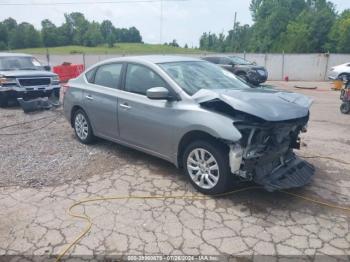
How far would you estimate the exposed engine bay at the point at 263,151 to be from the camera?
3.93 metres

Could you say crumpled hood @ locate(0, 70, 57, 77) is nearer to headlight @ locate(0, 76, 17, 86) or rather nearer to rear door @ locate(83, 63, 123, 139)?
headlight @ locate(0, 76, 17, 86)

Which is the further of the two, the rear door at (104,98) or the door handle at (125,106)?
the rear door at (104,98)

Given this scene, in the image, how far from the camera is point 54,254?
321 centimetres

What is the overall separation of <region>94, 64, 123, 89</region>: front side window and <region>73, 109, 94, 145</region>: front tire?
2.31ft

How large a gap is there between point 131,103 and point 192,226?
2156mm

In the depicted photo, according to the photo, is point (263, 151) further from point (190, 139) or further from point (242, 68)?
point (242, 68)

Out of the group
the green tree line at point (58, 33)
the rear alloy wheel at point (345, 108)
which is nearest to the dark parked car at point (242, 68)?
the rear alloy wheel at point (345, 108)

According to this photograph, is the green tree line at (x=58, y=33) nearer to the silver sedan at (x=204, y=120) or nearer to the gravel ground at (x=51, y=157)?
the gravel ground at (x=51, y=157)

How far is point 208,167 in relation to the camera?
4.23 m

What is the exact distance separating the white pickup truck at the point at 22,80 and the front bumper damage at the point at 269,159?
8161 millimetres

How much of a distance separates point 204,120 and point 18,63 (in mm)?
9103

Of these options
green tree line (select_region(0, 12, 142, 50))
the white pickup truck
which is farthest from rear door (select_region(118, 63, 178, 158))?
green tree line (select_region(0, 12, 142, 50))

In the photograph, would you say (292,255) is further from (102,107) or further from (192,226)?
(102,107)

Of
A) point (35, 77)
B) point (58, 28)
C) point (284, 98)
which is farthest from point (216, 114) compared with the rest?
point (58, 28)
